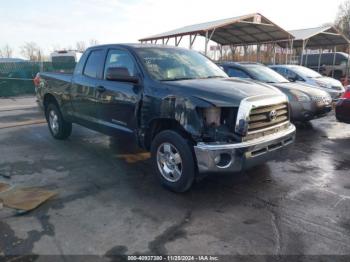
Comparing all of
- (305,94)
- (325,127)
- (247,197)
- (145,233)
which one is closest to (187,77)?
(247,197)

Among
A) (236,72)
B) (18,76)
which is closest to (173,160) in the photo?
(236,72)

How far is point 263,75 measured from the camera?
8.98m

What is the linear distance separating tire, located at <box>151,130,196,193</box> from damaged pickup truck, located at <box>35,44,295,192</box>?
1 centimetres

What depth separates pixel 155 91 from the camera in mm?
4383

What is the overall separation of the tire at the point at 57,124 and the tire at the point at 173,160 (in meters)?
3.26

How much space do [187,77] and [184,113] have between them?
1.04 meters

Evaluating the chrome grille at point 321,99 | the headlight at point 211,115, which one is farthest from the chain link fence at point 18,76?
the headlight at point 211,115

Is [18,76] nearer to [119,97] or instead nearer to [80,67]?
[80,67]

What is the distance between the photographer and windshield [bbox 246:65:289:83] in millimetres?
8805

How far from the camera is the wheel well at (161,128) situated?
4143 millimetres

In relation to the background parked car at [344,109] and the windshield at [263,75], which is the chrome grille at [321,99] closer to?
the background parked car at [344,109]

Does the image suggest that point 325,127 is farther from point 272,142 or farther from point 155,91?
point 155,91

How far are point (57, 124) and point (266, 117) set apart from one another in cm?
467

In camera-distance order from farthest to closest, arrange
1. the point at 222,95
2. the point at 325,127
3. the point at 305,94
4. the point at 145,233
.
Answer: the point at 325,127 < the point at 305,94 < the point at 222,95 < the point at 145,233
